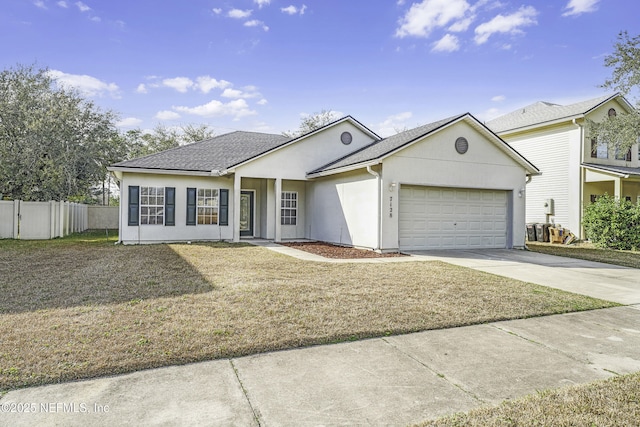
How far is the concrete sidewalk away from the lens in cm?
267

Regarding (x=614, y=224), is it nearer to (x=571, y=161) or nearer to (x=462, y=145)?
(x=571, y=161)

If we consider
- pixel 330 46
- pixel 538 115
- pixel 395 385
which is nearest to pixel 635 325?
pixel 395 385

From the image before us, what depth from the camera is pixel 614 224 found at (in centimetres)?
1469

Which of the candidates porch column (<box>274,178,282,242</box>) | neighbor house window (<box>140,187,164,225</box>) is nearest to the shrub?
porch column (<box>274,178,282,242</box>)

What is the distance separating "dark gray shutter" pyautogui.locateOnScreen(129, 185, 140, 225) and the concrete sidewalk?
1166cm

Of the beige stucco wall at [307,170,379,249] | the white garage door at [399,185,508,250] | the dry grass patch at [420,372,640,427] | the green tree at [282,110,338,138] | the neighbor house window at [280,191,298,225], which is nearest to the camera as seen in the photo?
the dry grass patch at [420,372,640,427]

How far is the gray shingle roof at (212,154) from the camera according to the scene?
1413cm

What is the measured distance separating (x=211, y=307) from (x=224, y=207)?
10.1m

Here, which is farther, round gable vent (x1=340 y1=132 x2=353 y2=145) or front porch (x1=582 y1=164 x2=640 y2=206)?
front porch (x1=582 y1=164 x2=640 y2=206)

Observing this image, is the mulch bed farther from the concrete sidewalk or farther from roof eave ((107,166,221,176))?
the concrete sidewalk

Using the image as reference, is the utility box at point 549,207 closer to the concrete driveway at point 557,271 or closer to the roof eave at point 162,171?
the concrete driveway at point 557,271

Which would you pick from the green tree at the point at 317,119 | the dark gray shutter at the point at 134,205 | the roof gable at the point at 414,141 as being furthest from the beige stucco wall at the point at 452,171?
the green tree at the point at 317,119

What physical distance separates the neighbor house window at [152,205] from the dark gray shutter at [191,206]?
0.91 m

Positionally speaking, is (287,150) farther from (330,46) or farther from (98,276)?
(98,276)
